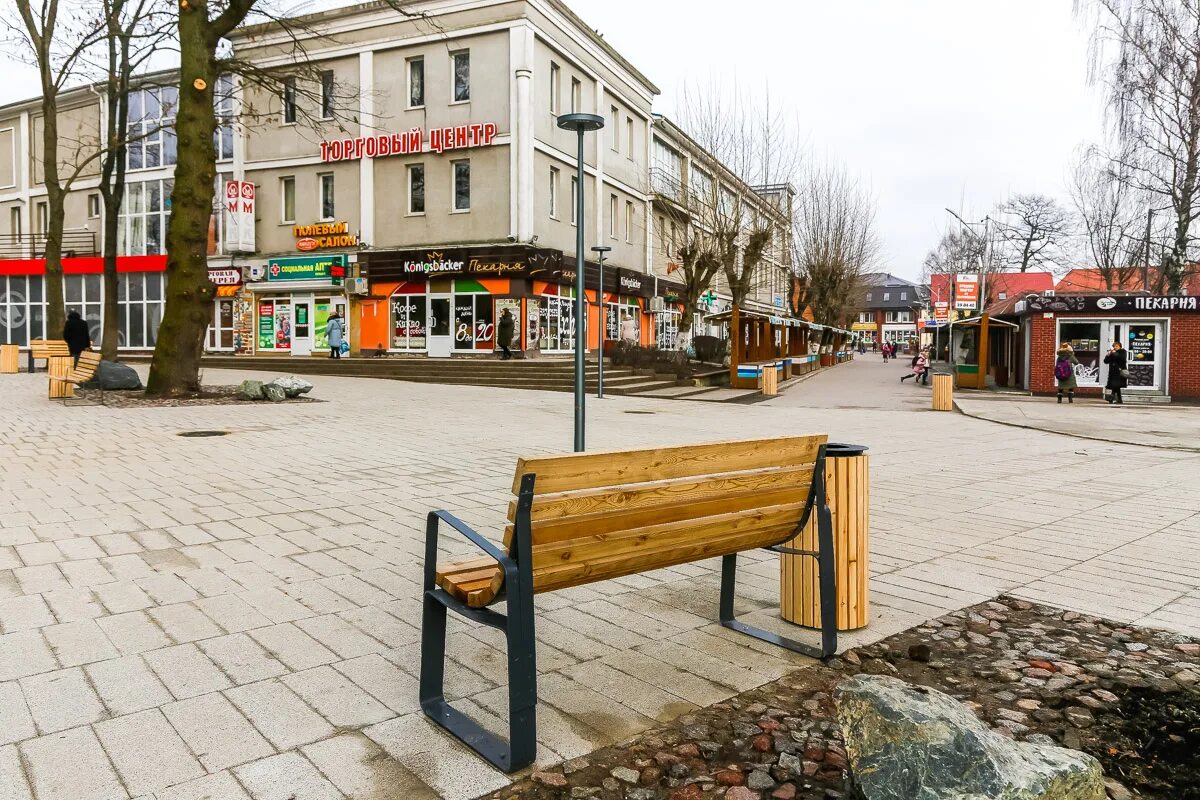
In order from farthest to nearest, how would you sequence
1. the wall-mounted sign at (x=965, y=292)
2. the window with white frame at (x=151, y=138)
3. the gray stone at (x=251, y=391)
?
the window with white frame at (x=151, y=138), the wall-mounted sign at (x=965, y=292), the gray stone at (x=251, y=391)

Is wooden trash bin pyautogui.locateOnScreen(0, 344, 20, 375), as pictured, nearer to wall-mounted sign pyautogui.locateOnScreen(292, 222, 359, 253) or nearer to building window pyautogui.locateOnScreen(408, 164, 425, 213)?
wall-mounted sign pyautogui.locateOnScreen(292, 222, 359, 253)

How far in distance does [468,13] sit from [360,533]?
2727 cm

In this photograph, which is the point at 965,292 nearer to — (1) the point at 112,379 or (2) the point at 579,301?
(2) the point at 579,301

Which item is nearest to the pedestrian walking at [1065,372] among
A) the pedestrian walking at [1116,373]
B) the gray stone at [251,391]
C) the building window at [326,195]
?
the pedestrian walking at [1116,373]

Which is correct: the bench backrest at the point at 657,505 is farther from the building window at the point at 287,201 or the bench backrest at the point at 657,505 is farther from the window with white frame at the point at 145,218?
the window with white frame at the point at 145,218

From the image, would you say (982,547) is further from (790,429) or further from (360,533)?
(790,429)

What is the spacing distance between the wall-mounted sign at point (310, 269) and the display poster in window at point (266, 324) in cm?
124

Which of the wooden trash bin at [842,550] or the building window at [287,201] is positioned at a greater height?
the building window at [287,201]

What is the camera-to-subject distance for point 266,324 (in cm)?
3309

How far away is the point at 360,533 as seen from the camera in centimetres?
586

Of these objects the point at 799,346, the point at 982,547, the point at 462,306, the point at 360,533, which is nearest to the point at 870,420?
the point at 982,547

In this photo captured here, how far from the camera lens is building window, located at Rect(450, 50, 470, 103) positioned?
96.7 ft

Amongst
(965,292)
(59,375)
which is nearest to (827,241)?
(965,292)

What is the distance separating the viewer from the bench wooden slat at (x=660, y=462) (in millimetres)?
2697
